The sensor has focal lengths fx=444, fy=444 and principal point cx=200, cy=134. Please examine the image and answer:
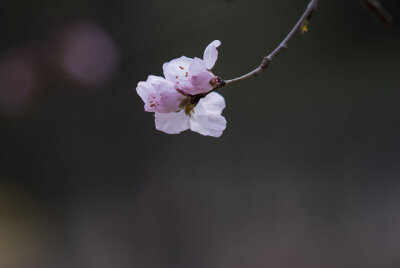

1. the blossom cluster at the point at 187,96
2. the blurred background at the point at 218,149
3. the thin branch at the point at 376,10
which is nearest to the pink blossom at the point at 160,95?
the blossom cluster at the point at 187,96

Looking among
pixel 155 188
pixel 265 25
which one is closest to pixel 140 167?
pixel 155 188

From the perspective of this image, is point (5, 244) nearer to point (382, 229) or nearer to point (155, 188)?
point (155, 188)

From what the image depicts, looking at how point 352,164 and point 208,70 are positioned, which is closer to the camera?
point 208,70

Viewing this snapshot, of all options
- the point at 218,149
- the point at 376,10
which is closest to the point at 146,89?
the point at 376,10

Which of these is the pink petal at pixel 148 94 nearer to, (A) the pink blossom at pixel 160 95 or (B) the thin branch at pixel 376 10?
(A) the pink blossom at pixel 160 95

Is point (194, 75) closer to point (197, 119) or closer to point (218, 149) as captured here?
point (197, 119)

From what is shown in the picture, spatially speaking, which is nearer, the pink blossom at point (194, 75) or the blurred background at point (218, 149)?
the pink blossom at point (194, 75)
